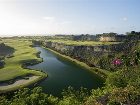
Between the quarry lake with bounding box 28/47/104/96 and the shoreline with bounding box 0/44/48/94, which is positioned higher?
the shoreline with bounding box 0/44/48/94

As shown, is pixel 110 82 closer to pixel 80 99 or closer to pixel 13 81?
pixel 80 99

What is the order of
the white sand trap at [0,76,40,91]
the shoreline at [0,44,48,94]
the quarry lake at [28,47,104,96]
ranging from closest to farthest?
the shoreline at [0,44,48,94]
the white sand trap at [0,76,40,91]
the quarry lake at [28,47,104,96]

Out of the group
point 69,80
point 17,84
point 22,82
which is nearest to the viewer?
point 17,84

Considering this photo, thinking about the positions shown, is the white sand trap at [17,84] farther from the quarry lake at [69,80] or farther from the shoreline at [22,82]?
the quarry lake at [69,80]

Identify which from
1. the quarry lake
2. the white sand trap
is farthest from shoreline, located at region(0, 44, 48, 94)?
the quarry lake

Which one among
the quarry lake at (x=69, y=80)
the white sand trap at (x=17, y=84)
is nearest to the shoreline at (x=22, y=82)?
the white sand trap at (x=17, y=84)

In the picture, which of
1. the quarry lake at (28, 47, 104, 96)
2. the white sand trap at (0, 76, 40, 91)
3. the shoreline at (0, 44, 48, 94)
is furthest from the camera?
the quarry lake at (28, 47, 104, 96)

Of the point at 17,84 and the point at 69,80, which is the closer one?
the point at 17,84

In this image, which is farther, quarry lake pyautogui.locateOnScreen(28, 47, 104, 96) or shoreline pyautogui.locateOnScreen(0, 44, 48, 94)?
quarry lake pyautogui.locateOnScreen(28, 47, 104, 96)

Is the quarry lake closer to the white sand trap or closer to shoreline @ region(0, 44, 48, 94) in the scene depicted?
shoreline @ region(0, 44, 48, 94)

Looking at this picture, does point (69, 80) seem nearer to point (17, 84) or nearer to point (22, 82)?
point (22, 82)

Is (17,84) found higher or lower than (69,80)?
higher

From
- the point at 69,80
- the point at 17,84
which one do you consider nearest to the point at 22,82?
the point at 17,84
